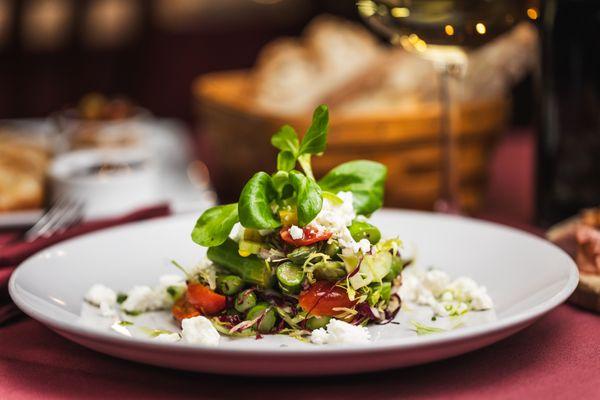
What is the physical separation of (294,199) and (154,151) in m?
1.50

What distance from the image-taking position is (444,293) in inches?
43.2

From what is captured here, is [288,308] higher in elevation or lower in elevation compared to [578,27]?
lower

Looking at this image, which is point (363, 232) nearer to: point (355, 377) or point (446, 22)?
point (355, 377)

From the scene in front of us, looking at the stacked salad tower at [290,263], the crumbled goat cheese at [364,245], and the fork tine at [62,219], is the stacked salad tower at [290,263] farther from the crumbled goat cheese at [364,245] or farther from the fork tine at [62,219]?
the fork tine at [62,219]

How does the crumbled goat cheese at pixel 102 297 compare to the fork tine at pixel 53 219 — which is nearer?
the crumbled goat cheese at pixel 102 297

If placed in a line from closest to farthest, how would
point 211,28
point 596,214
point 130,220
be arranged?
point 596,214, point 130,220, point 211,28

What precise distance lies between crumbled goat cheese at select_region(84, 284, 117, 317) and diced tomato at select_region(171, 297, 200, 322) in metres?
0.09

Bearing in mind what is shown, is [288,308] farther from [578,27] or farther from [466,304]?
[578,27]

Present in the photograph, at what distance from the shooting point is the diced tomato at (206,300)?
1027 mm

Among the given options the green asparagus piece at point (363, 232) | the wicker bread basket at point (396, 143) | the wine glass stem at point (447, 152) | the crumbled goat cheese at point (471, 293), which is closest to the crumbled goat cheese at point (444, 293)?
the crumbled goat cheese at point (471, 293)

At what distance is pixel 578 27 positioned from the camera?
1476 mm

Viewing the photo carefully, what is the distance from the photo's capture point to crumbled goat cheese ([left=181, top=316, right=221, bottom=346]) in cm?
91

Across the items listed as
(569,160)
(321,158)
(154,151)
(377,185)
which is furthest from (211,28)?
(377,185)

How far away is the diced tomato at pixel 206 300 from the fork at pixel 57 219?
450mm
